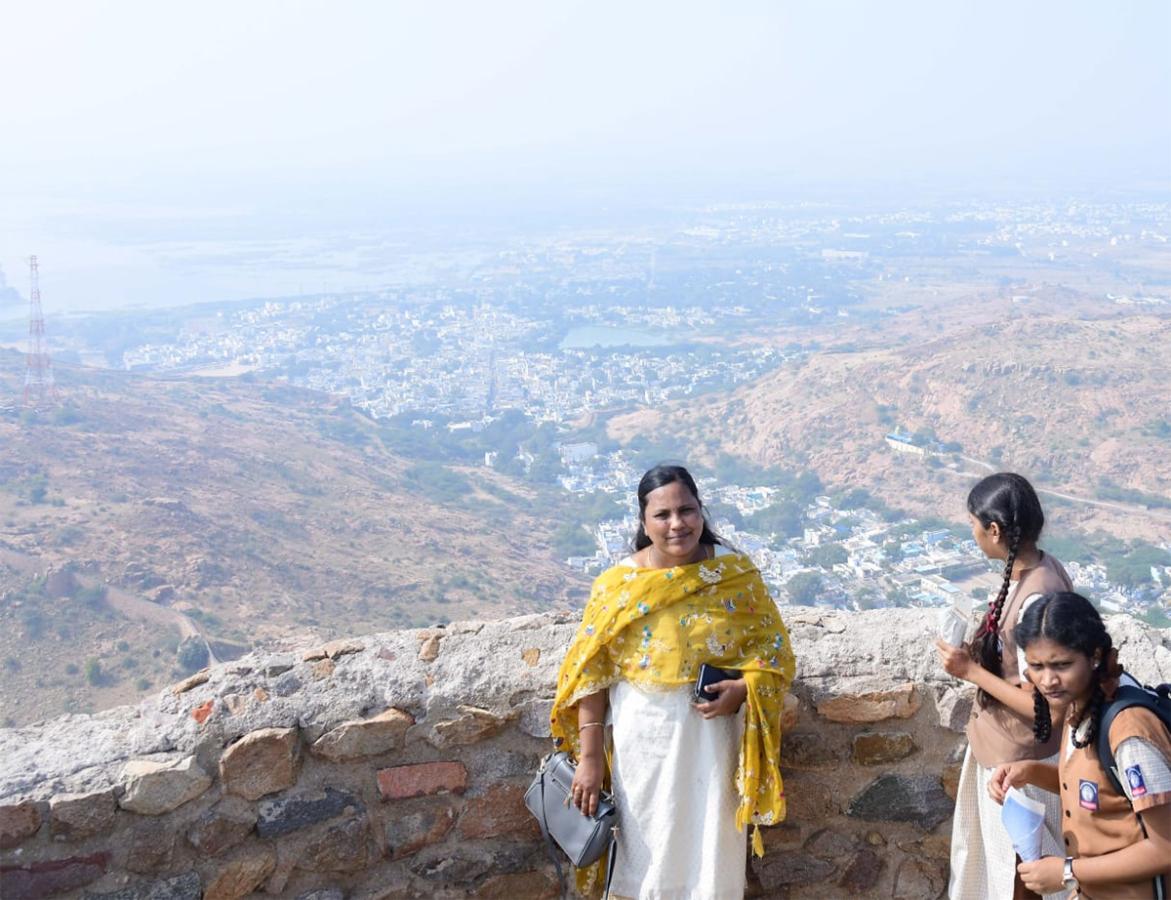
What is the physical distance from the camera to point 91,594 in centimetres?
2081

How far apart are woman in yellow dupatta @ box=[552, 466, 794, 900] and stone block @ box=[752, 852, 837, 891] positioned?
58 cm

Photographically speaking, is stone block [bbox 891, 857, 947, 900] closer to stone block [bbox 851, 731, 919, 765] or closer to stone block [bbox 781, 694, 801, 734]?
stone block [bbox 851, 731, 919, 765]

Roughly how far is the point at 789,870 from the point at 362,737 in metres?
1.42

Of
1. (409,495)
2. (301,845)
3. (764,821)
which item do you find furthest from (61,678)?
(409,495)

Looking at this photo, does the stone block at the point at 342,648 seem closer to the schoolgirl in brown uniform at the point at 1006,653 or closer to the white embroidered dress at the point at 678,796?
the white embroidered dress at the point at 678,796

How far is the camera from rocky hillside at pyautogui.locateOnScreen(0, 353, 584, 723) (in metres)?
19.0

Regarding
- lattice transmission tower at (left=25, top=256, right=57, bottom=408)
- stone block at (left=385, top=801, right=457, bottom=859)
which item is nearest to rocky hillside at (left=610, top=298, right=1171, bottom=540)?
lattice transmission tower at (left=25, top=256, right=57, bottom=408)

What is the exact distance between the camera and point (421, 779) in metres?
2.95

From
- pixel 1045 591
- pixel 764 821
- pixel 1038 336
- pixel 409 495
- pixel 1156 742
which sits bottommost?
pixel 409 495

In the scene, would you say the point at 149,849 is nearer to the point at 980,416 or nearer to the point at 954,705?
the point at 954,705

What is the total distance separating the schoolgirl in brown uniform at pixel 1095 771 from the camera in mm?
1987

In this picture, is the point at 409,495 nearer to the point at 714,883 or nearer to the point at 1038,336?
the point at 1038,336

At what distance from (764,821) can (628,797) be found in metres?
0.36

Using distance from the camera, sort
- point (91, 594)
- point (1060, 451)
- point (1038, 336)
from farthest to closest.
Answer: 1. point (1038, 336)
2. point (1060, 451)
3. point (91, 594)
